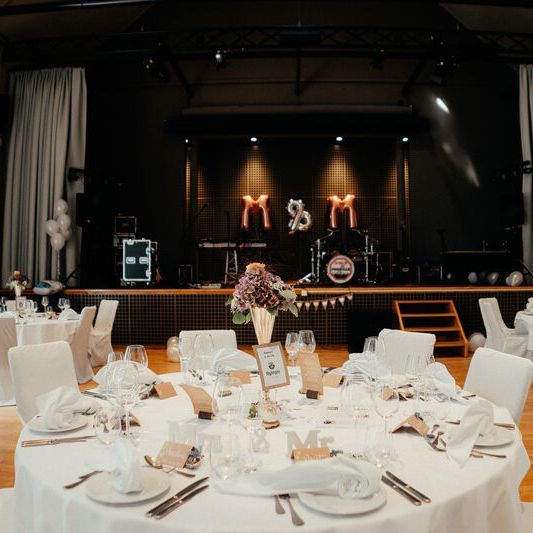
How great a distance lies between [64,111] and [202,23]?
401cm

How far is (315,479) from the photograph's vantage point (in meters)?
1.22

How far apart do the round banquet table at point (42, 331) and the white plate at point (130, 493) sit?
14.2 feet

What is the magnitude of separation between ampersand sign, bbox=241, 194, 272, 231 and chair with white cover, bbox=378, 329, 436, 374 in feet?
27.8

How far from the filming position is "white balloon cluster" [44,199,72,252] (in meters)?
9.47

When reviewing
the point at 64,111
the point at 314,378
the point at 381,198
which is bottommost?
the point at 314,378

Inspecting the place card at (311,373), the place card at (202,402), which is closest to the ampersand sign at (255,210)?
the place card at (311,373)

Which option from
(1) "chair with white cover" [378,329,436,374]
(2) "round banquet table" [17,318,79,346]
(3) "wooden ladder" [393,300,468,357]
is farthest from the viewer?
(3) "wooden ladder" [393,300,468,357]

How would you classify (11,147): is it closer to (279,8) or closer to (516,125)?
(279,8)

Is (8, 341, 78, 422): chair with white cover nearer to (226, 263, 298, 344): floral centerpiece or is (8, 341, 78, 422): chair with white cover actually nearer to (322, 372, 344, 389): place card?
(226, 263, 298, 344): floral centerpiece

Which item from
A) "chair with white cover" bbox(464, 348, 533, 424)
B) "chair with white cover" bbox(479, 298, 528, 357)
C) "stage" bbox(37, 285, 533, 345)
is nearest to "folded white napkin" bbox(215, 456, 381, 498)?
"chair with white cover" bbox(464, 348, 533, 424)

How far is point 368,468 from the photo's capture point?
4.11ft

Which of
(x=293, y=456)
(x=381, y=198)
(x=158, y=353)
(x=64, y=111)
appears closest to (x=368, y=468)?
(x=293, y=456)

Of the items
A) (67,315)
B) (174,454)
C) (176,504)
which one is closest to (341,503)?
(176,504)

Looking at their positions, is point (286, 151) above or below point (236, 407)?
above
